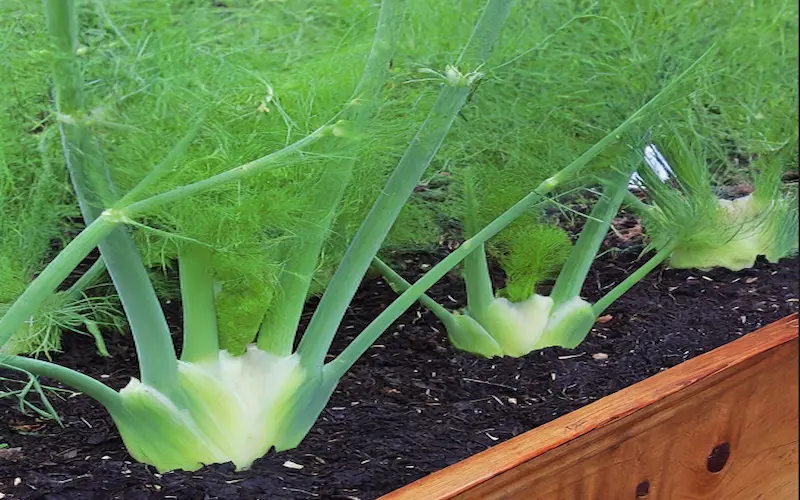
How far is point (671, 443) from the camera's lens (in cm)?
85

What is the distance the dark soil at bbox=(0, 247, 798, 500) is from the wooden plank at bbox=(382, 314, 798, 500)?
0.28 feet

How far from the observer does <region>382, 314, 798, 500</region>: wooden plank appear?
710 mm

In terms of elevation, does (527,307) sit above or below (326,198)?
above

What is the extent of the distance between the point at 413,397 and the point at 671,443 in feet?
0.90

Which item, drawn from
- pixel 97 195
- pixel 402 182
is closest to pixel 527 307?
pixel 402 182

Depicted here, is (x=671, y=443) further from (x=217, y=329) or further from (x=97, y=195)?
(x=97, y=195)

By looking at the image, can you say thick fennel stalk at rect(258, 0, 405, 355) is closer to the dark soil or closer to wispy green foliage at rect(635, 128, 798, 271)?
the dark soil

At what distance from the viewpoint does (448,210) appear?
105cm

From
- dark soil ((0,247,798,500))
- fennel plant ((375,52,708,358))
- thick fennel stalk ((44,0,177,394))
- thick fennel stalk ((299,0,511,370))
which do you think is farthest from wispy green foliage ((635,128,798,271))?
thick fennel stalk ((44,0,177,394))

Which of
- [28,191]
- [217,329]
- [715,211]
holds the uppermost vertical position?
[715,211]

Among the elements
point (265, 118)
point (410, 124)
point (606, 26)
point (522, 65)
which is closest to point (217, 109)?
point (265, 118)

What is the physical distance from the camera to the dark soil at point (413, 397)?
0.72m

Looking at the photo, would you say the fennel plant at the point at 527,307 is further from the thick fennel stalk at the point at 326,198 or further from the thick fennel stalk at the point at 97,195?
the thick fennel stalk at the point at 97,195

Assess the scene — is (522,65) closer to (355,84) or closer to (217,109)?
(355,84)
